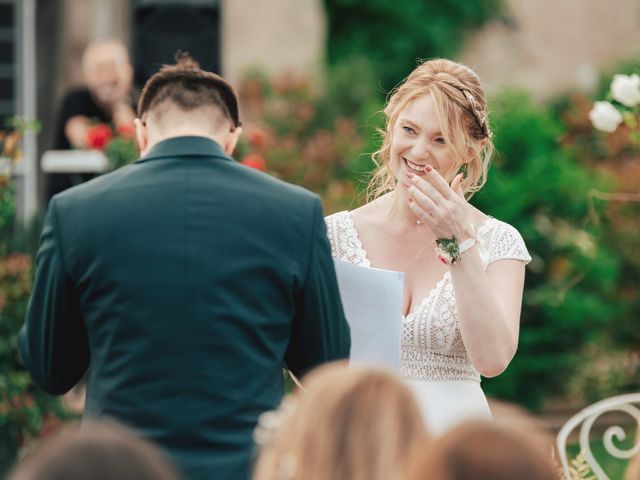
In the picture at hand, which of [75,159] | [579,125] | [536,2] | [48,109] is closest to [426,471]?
[75,159]

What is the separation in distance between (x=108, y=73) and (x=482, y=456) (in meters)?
5.96

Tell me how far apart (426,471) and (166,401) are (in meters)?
1.03

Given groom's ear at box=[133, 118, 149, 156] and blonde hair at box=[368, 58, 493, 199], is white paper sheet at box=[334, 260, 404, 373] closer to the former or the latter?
blonde hair at box=[368, 58, 493, 199]

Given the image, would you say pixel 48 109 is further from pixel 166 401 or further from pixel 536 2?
pixel 166 401

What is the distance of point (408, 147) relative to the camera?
12.0 ft

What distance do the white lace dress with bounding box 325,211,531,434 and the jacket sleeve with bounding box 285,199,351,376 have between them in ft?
2.71

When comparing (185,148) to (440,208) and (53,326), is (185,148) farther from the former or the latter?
(440,208)

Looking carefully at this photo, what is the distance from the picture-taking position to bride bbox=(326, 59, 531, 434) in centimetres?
344

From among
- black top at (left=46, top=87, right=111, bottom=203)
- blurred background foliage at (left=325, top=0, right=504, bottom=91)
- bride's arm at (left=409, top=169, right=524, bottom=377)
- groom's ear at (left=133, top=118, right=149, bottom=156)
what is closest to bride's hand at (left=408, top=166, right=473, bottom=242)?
bride's arm at (left=409, top=169, right=524, bottom=377)

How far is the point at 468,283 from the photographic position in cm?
341

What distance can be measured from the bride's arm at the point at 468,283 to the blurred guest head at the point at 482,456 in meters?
1.62

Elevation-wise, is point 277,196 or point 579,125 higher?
point 277,196

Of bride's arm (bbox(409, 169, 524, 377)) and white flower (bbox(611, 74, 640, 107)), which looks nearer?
bride's arm (bbox(409, 169, 524, 377))

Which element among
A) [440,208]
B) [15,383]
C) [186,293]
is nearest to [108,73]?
[15,383]
